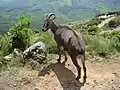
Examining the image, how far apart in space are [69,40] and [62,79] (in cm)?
134

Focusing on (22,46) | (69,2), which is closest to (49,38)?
(22,46)

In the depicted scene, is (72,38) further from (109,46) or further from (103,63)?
(109,46)

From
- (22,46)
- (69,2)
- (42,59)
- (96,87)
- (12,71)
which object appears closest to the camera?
(96,87)

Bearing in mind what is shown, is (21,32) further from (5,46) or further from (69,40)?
(69,40)

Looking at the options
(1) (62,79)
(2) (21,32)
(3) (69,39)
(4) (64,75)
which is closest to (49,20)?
(2) (21,32)

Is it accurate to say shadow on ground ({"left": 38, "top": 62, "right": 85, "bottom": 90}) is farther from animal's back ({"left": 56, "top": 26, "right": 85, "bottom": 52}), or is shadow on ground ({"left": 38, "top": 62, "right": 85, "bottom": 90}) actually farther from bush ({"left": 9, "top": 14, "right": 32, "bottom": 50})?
bush ({"left": 9, "top": 14, "right": 32, "bottom": 50})

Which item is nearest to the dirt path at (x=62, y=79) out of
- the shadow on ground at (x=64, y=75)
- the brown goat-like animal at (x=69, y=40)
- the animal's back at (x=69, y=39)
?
the shadow on ground at (x=64, y=75)

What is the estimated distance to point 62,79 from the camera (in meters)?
9.23

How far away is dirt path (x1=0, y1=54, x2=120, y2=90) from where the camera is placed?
28.8 feet

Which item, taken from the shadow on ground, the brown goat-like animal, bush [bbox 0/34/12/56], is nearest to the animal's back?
the brown goat-like animal

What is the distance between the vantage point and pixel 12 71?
9.50m

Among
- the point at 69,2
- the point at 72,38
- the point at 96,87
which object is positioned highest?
the point at 72,38

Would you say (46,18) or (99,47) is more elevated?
(46,18)

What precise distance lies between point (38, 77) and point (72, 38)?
69.5 inches
